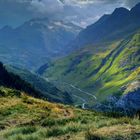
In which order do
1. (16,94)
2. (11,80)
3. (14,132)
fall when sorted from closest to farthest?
1. (14,132)
2. (16,94)
3. (11,80)

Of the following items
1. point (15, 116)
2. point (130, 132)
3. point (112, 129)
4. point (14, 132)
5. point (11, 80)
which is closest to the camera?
point (130, 132)

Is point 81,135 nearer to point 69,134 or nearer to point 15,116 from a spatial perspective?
point 69,134

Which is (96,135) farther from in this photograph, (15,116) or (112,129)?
(15,116)

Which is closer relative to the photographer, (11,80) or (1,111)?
(1,111)

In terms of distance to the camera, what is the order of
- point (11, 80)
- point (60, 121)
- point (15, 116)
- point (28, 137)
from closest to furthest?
point (28, 137) → point (60, 121) → point (15, 116) → point (11, 80)

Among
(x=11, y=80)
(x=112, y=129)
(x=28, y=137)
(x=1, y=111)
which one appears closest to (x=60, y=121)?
(x=28, y=137)

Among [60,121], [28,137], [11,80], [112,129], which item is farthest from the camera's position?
[11,80]

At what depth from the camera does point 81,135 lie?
18188 millimetres

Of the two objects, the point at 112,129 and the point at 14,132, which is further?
the point at 14,132

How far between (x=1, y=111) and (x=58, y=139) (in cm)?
3283

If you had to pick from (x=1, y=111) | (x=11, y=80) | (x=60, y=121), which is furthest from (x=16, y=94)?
(x=11, y=80)

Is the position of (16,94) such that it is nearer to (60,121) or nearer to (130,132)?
(60,121)

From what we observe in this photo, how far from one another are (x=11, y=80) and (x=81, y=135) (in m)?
168

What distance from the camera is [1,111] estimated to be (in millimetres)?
49938
